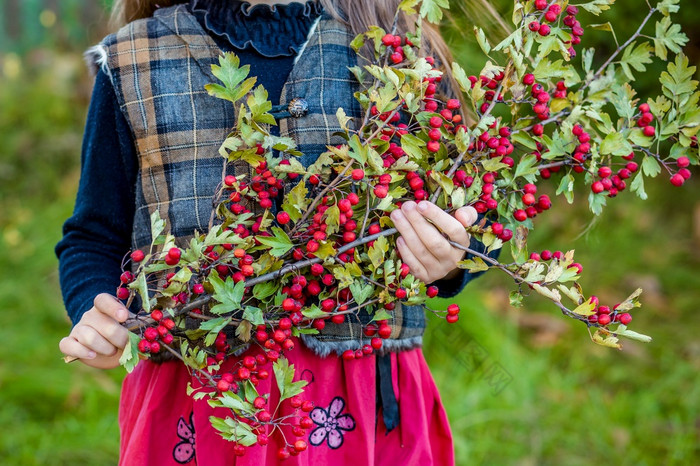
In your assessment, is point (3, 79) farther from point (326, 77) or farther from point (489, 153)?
point (489, 153)

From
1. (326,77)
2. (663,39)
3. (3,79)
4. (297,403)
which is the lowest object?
(297,403)

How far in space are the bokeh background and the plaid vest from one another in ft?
1.41

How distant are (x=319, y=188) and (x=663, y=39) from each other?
24.3 inches

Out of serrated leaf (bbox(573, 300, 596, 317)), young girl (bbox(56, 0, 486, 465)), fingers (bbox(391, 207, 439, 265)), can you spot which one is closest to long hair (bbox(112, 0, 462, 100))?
young girl (bbox(56, 0, 486, 465))

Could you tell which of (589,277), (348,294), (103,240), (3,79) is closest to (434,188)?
(348,294)

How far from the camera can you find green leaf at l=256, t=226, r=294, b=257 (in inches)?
39.1

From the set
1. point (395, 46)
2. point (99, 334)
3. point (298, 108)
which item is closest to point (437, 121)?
point (395, 46)

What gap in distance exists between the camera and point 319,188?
1079mm

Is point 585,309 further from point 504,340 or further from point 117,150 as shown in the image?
point 504,340

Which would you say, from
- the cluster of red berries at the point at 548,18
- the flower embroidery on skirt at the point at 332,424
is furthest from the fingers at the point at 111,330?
the cluster of red berries at the point at 548,18

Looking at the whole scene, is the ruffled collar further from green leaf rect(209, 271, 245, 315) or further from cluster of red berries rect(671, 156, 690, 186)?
cluster of red berries rect(671, 156, 690, 186)

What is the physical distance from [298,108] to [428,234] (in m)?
0.34

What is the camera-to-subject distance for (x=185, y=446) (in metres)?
1.20

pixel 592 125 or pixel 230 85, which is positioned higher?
pixel 230 85
